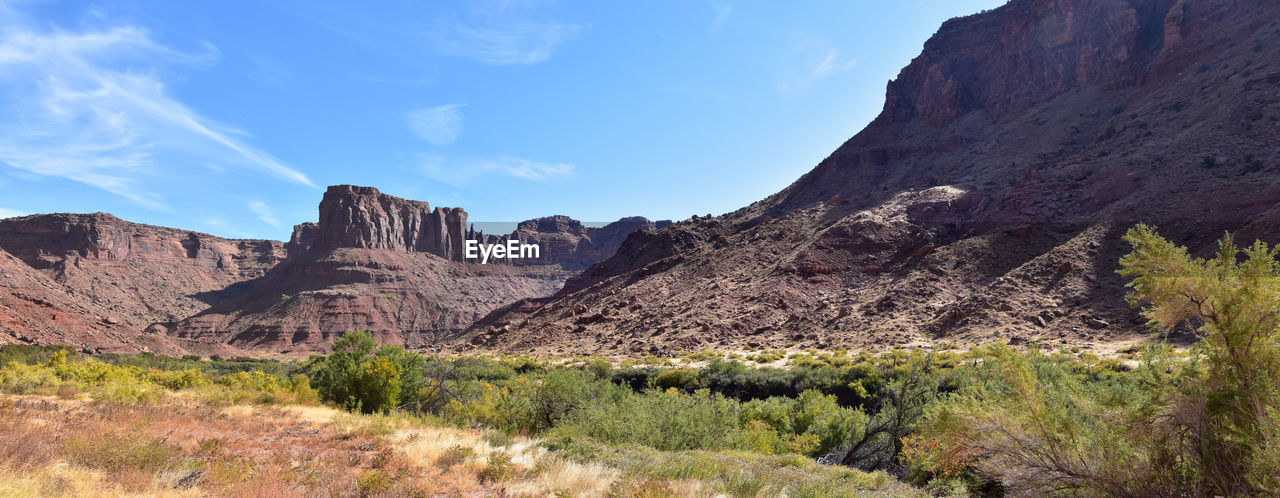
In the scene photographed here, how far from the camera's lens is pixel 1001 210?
155 ft

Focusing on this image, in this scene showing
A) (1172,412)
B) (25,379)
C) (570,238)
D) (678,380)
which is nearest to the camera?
(1172,412)

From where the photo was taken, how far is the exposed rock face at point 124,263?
274 feet

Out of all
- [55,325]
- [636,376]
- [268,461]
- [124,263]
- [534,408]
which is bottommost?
[636,376]

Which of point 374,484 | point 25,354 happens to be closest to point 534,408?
point 374,484

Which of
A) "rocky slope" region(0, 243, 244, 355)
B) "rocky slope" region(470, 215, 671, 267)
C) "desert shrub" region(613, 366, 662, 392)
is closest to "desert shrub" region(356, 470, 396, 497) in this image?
"desert shrub" region(613, 366, 662, 392)

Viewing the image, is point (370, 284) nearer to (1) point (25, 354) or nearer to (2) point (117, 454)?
(1) point (25, 354)

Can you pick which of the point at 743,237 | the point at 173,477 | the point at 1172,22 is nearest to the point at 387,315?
the point at 743,237

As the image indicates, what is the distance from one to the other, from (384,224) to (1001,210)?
4009 inches

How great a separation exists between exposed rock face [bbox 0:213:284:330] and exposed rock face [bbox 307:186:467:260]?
64.0 ft

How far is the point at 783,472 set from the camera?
28.7 feet

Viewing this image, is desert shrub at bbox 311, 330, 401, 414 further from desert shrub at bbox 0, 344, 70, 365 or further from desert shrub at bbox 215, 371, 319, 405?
desert shrub at bbox 0, 344, 70, 365

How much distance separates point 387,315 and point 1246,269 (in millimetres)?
94296

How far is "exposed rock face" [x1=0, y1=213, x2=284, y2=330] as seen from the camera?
274 ft

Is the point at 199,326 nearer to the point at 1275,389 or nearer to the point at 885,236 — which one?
the point at 885,236
